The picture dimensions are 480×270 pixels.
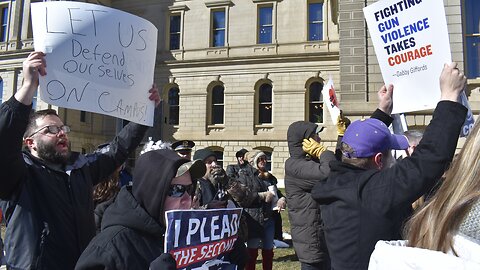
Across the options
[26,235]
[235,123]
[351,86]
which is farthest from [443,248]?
[235,123]

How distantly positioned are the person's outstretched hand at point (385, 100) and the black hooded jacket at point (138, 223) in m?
1.75

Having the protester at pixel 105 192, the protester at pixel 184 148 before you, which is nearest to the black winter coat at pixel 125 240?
the protester at pixel 105 192

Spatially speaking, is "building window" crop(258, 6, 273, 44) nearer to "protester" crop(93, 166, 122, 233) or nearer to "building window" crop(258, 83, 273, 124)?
"building window" crop(258, 83, 273, 124)

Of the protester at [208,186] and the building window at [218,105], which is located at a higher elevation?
the building window at [218,105]

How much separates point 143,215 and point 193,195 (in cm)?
42

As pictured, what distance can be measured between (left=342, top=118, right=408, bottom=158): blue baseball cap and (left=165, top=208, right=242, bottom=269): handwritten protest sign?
29.6 inches

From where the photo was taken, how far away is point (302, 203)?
4.62 metres

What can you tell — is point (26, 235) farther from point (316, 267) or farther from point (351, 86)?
point (351, 86)

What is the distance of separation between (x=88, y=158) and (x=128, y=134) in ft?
1.31

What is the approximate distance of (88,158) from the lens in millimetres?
3404

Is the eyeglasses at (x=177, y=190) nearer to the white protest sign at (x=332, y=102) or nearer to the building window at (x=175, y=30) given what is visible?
the white protest sign at (x=332, y=102)

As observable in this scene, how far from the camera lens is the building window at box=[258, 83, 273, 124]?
93.7 ft

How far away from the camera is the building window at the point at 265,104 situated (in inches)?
1124

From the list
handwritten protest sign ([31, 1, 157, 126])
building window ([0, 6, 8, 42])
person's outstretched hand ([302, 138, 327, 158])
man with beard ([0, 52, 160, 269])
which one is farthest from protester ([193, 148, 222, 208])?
building window ([0, 6, 8, 42])
